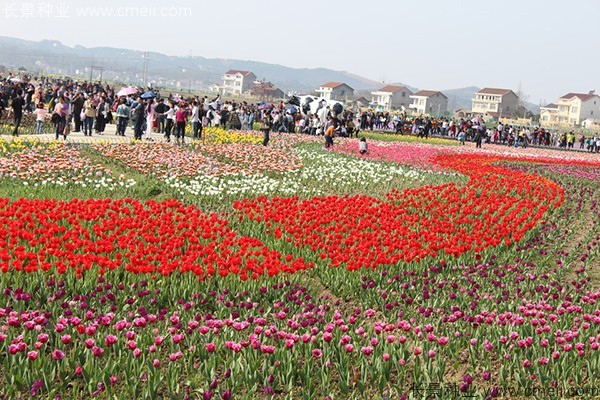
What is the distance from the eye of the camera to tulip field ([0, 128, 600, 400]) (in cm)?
554

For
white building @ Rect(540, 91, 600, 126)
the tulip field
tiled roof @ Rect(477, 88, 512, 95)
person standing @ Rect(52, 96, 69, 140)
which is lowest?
the tulip field

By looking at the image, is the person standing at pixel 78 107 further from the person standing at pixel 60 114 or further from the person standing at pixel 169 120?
the person standing at pixel 169 120

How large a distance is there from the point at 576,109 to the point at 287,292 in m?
162

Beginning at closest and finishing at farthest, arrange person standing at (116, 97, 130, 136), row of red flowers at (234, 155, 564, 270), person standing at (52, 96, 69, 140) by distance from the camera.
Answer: row of red flowers at (234, 155, 564, 270), person standing at (52, 96, 69, 140), person standing at (116, 97, 130, 136)

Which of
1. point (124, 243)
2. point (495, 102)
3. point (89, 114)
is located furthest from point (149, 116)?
point (495, 102)

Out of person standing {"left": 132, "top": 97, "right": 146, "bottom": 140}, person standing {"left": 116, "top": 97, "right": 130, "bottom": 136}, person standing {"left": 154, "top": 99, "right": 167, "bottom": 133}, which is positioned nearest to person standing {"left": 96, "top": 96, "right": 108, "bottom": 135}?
person standing {"left": 116, "top": 97, "right": 130, "bottom": 136}

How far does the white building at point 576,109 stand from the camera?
507 feet

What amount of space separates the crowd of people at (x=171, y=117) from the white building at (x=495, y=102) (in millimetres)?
110886

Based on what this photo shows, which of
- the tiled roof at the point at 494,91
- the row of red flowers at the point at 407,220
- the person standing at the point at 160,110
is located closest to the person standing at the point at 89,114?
the person standing at the point at 160,110

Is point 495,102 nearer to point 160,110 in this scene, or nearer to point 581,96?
point 581,96

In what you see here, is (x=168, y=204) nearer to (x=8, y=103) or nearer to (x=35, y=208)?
(x=35, y=208)

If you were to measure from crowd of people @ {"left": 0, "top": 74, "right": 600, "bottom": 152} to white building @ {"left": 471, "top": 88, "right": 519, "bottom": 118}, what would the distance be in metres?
111

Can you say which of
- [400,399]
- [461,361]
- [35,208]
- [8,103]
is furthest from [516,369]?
[8,103]

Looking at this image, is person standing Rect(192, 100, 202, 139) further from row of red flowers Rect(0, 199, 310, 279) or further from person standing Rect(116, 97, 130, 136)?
row of red flowers Rect(0, 199, 310, 279)
